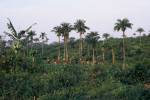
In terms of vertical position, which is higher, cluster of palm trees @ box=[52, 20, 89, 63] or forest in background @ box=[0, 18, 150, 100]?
cluster of palm trees @ box=[52, 20, 89, 63]

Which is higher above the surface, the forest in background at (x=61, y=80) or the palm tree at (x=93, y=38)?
the palm tree at (x=93, y=38)

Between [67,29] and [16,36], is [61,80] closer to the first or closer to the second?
[16,36]

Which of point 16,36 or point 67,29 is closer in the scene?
point 16,36

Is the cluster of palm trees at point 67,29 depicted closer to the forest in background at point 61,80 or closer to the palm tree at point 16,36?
the forest in background at point 61,80

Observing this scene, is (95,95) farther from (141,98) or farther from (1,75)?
(1,75)

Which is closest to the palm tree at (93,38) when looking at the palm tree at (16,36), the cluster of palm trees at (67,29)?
the cluster of palm trees at (67,29)

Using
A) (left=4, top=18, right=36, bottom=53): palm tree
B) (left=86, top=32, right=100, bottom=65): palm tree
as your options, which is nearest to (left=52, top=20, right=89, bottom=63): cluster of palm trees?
(left=86, top=32, right=100, bottom=65): palm tree

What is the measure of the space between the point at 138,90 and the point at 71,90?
37.3ft

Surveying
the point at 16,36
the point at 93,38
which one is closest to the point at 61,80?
the point at 16,36

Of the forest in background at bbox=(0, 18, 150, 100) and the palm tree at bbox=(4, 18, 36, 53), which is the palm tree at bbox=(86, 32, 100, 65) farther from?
the palm tree at bbox=(4, 18, 36, 53)

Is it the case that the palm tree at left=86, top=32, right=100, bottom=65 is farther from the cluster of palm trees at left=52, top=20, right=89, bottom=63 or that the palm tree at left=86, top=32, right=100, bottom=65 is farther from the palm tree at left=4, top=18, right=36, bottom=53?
the palm tree at left=4, top=18, right=36, bottom=53

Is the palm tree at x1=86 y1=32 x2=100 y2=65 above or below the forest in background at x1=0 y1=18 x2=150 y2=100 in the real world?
above

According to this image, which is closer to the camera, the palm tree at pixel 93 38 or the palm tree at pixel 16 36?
the palm tree at pixel 16 36

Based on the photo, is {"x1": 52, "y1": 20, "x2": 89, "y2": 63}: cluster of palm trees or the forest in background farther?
{"x1": 52, "y1": 20, "x2": 89, "y2": 63}: cluster of palm trees
